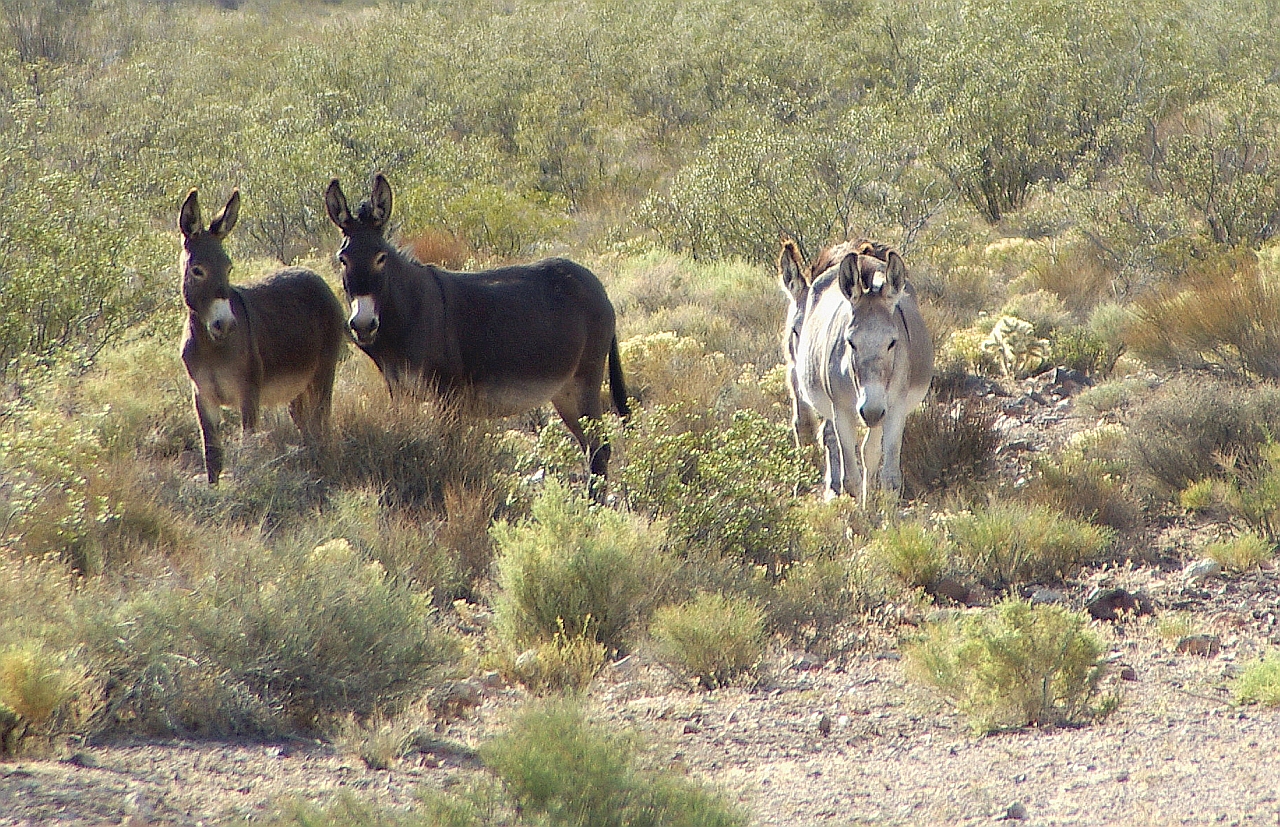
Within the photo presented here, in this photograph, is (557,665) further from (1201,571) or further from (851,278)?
(1201,571)

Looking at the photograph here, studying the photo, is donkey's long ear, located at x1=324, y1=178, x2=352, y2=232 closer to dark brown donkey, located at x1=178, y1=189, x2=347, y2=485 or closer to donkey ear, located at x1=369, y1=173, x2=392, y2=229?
donkey ear, located at x1=369, y1=173, x2=392, y2=229

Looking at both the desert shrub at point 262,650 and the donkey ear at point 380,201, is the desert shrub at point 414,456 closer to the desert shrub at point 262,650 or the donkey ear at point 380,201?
the donkey ear at point 380,201

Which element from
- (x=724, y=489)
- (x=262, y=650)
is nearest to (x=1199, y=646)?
(x=724, y=489)

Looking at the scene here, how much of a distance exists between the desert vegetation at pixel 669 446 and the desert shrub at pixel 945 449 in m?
0.03

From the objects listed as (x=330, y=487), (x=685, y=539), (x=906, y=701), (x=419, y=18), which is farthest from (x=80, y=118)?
(x=906, y=701)

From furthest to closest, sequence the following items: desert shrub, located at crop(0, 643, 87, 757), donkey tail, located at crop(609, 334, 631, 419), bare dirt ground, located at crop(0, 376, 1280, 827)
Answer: donkey tail, located at crop(609, 334, 631, 419)
desert shrub, located at crop(0, 643, 87, 757)
bare dirt ground, located at crop(0, 376, 1280, 827)

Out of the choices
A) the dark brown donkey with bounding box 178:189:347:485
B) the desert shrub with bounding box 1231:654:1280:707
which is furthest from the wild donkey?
the dark brown donkey with bounding box 178:189:347:485

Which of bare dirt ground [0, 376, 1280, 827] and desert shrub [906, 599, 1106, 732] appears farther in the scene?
desert shrub [906, 599, 1106, 732]

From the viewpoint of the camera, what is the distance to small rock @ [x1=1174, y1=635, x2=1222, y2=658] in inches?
224

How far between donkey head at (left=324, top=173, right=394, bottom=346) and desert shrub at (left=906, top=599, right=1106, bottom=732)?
434cm

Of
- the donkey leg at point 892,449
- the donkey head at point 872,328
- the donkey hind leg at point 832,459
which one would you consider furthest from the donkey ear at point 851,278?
the donkey hind leg at point 832,459

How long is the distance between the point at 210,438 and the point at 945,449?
5.06 m

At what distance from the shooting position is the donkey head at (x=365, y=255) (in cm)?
792

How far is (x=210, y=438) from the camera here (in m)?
7.98
